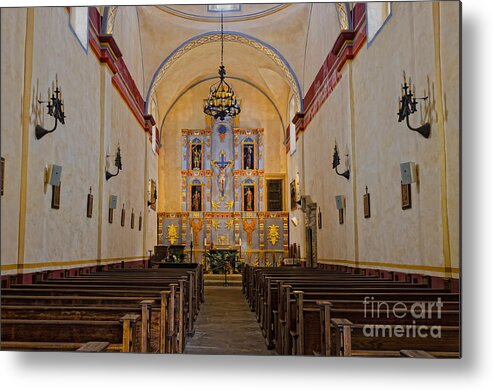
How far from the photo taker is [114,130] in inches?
379

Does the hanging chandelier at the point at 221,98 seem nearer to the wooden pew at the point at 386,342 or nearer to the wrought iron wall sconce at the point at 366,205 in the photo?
the wrought iron wall sconce at the point at 366,205

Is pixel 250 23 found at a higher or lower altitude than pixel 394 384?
higher

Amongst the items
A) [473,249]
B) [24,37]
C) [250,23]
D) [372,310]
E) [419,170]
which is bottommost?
[372,310]

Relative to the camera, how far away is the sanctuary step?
1282 cm

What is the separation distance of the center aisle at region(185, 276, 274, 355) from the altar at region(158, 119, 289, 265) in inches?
122

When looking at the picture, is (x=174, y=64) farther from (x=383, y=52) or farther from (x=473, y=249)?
(x=473, y=249)

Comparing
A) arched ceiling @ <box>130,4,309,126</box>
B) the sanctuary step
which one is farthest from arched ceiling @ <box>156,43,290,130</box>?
the sanctuary step

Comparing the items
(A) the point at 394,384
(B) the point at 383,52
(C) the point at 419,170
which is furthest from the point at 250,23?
(A) the point at 394,384

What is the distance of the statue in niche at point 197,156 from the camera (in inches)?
578

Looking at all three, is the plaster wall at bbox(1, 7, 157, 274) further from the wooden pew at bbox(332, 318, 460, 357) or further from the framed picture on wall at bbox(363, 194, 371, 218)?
the framed picture on wall at bbox(363, 194, 371, 218)

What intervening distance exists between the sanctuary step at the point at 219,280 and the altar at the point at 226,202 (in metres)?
0.58

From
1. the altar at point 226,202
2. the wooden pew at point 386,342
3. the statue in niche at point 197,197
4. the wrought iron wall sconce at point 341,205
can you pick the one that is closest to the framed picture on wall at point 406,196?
the wooden pew at point 386,342

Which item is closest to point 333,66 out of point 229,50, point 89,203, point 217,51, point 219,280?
point 229,50

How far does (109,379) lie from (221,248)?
9.31 meters
